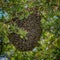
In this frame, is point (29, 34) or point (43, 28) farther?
point (43, 28)

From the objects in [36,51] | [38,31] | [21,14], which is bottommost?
[36,51]

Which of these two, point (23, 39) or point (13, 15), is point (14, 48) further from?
point (13, 15)

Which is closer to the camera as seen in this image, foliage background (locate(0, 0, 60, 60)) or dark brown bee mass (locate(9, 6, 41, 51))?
foliage background (locate(0, 0, 60, 60))

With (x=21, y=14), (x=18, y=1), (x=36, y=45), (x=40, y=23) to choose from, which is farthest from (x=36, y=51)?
(x=18, y=1)

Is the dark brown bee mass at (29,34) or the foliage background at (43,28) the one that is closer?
the foliage background at (43,28)
